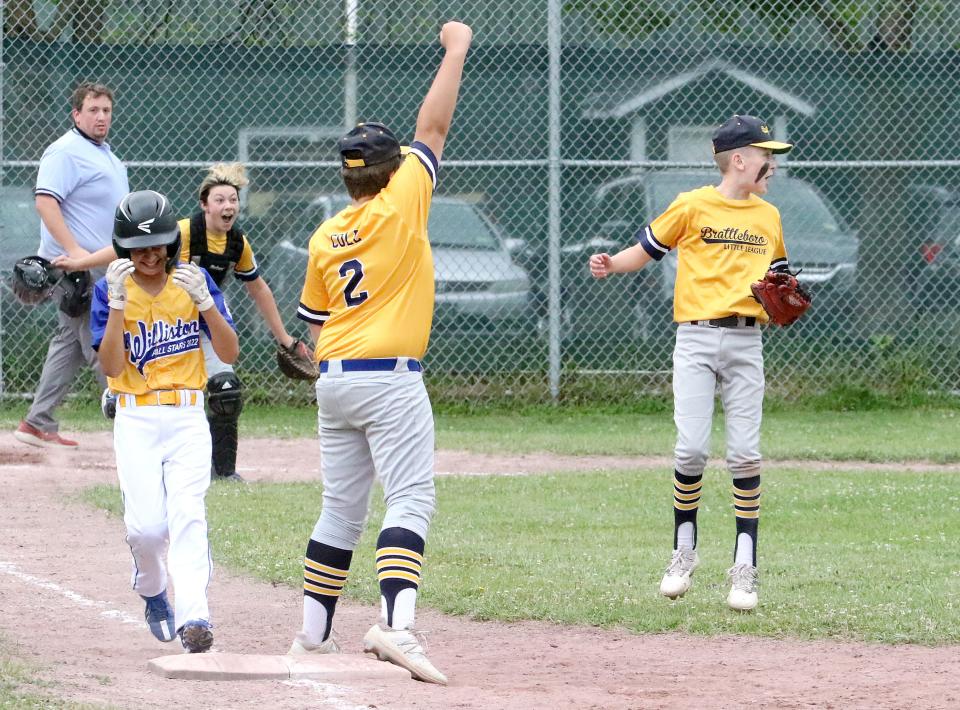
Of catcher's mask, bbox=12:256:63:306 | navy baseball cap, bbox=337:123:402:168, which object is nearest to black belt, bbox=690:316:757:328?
navy baseball cap, bbox=337:123:402:168

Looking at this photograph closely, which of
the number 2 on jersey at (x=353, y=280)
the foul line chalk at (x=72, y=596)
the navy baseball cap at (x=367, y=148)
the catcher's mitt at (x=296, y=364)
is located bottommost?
the foul line chalk at (x=72, y=596)

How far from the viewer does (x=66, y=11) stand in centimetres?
1231

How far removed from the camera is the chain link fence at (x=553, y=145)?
12172 millimetres

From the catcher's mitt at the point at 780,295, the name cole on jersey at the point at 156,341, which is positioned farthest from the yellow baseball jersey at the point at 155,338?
the catcher's mitt at the point at 780,295

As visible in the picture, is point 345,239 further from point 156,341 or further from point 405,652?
point 405,652

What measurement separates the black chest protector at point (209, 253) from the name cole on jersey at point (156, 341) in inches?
102

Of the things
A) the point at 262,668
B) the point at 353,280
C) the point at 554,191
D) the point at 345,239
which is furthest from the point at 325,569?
the point at 554,191

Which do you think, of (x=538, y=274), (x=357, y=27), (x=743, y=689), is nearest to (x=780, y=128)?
(x=538, y=274)

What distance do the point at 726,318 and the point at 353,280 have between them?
1.90 meters

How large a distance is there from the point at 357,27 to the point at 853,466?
222 inches

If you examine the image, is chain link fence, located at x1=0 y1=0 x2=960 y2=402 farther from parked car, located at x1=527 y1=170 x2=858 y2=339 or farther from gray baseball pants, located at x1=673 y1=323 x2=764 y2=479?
gray baseball pants, located at x1=673 y1=323 x2=764 y2=479

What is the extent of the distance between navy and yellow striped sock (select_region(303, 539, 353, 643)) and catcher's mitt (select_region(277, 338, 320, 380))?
67.2 inches

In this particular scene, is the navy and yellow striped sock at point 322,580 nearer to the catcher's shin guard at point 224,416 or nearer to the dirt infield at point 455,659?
the dirt infield at point 455,659

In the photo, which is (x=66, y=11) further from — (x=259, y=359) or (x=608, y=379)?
(x=608, y=379)
